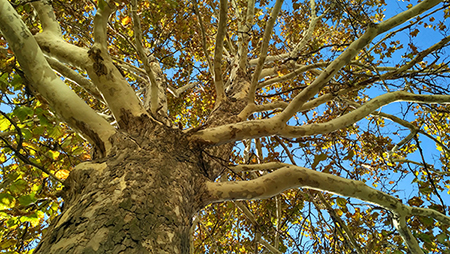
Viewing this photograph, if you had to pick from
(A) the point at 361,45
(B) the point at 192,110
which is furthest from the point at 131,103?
(B) the point at 192,110

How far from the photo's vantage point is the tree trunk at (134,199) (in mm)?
1162

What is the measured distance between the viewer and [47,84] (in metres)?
1.80

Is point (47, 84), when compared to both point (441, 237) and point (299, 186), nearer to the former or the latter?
point (299, 186)

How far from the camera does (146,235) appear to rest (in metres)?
1.24

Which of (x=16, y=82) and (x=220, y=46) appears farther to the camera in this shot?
(x=220, y=46)

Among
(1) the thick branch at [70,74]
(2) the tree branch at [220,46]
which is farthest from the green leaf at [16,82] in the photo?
(2) the tree branch at [220,46]

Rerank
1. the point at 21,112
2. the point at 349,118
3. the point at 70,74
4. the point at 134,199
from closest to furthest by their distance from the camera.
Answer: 1. the point at 134,199
2. the point at 21,112
3. the point at 349,118
4. the point at 70,74

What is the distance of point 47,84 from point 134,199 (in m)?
1.15

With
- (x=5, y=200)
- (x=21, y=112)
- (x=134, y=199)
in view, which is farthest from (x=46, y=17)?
(x=134, y=199)

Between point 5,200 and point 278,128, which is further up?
point 278,128

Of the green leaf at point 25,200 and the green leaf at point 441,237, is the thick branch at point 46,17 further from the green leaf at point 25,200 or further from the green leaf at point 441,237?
the green leaf at point 441,237

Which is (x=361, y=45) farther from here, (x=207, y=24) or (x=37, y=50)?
(x=207, y=24)

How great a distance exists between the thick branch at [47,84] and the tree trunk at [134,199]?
6.8 inches

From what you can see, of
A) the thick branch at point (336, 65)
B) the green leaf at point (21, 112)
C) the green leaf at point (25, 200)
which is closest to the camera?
the green leaf at point (25, 200)
